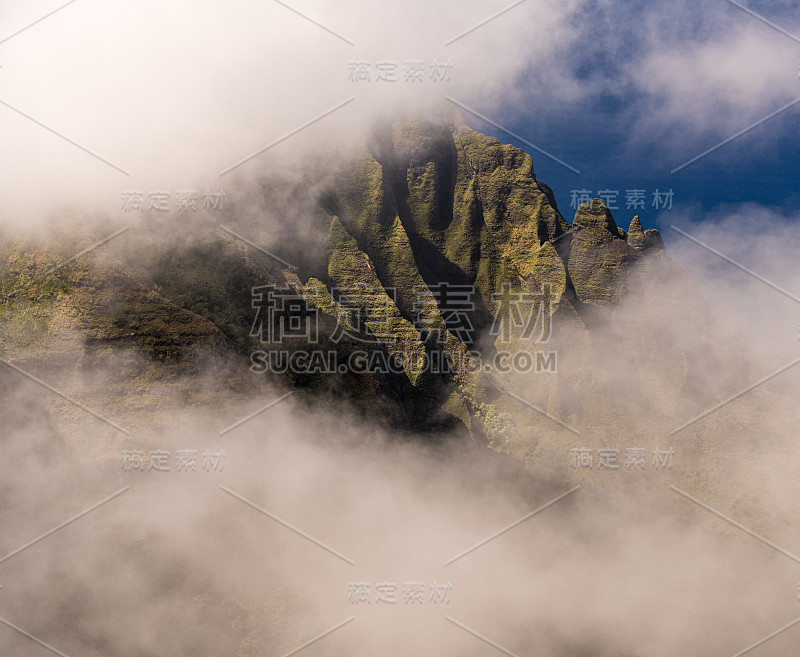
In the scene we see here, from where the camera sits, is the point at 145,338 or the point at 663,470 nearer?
the point at 145,338

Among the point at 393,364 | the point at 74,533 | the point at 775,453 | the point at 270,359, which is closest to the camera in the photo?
the point at 74,533

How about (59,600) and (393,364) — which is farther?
(393,364)

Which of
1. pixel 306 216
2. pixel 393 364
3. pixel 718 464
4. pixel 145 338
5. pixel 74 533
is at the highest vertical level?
pixel 306 216

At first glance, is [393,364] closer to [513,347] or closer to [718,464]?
[513,347]

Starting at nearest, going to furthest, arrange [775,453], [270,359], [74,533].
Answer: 1. [74,533]
2. [270,359]
3. [775,453]

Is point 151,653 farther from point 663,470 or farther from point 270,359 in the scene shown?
point 663,470

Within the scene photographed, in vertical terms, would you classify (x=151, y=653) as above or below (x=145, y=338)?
below

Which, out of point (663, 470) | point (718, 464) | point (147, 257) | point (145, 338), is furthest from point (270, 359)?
point (718, 464)

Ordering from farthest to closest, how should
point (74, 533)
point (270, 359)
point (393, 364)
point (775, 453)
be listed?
1. point (775, 453)
2. point (393, 364)
3. point (270, 359)
4. point (74, 533)

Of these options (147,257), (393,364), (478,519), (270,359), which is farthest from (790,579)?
(147,257)

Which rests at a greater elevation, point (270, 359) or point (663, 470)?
point (270, 359)
